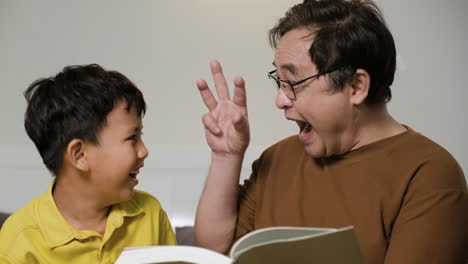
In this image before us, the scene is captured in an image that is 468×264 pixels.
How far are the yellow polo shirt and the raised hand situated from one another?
285 millimetres

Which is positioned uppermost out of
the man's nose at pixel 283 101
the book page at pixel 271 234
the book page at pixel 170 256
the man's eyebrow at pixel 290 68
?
the man's eyebrow at pixel 290 68

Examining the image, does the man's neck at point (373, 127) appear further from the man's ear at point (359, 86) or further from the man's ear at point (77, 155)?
the man's ear at point (77, 155)

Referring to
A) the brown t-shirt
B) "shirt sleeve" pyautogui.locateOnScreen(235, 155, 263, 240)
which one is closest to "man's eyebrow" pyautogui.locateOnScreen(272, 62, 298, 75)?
the brown t-shirt

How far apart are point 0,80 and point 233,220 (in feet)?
5.29

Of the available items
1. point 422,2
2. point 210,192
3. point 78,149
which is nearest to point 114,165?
point 78,149

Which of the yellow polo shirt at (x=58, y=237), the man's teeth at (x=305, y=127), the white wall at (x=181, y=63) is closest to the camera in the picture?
the yellow polo shirt at (x=58, y=237)

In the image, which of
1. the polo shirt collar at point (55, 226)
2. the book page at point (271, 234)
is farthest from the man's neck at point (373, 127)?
the polo shirt collar at point (55, 226)

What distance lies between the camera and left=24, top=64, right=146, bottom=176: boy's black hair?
1418 mm

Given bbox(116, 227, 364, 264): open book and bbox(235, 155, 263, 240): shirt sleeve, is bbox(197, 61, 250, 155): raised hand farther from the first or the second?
bbox(116, 227, 364, 264): open book

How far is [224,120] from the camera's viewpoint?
58.0 inches

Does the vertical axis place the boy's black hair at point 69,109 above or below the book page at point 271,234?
above

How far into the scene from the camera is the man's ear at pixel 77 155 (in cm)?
141

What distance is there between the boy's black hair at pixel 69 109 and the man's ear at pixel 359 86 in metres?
0.56

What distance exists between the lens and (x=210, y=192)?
147 cm
